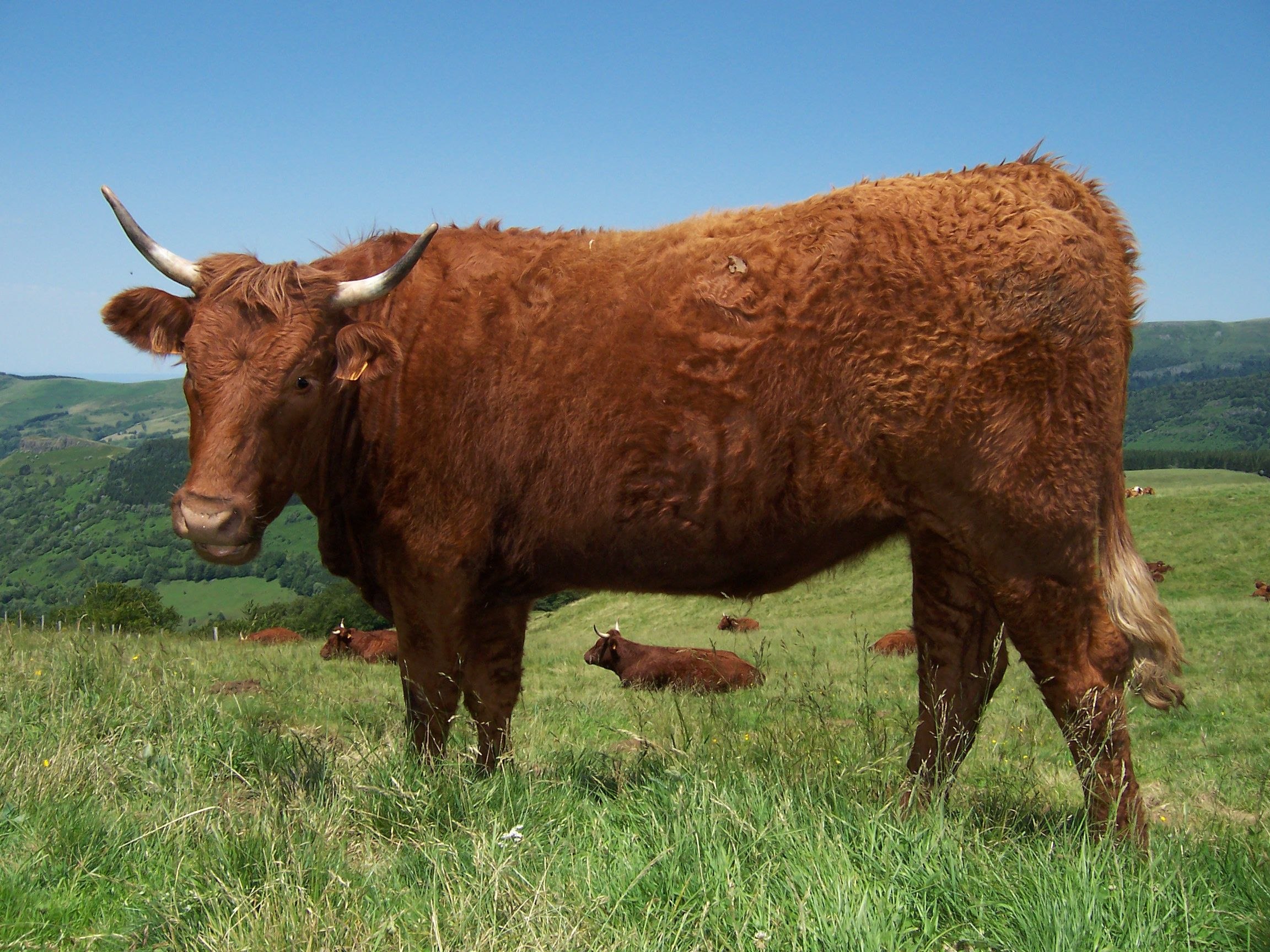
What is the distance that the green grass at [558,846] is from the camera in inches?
91.0

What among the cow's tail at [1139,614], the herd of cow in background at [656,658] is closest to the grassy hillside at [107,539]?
the herd of cow in background at [656,658]

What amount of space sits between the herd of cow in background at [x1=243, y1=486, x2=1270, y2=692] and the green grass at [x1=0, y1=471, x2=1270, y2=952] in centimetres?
561

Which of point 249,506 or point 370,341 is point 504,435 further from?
point 249,506

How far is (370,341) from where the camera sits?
3.84 meters

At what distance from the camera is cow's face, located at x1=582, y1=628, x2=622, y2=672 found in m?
13.1

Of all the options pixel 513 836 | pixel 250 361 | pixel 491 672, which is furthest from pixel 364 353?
pixel 513 836

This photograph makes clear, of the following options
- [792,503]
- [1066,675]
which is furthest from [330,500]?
[1066,675]

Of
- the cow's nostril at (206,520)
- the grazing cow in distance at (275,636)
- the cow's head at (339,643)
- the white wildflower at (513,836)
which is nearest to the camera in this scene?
the white wildflower at (513,836)

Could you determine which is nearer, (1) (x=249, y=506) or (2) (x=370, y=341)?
(1) (x=249, y=506)

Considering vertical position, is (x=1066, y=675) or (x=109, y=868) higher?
(x=1066, y=675)

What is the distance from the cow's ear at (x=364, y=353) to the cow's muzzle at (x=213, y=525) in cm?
76

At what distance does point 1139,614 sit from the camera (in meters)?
3.71

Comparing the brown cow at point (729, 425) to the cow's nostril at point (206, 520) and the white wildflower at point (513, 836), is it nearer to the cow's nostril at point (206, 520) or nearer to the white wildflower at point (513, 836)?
the cow's nostril at point (206, 520)

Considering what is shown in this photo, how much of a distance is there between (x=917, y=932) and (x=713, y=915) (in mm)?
555
